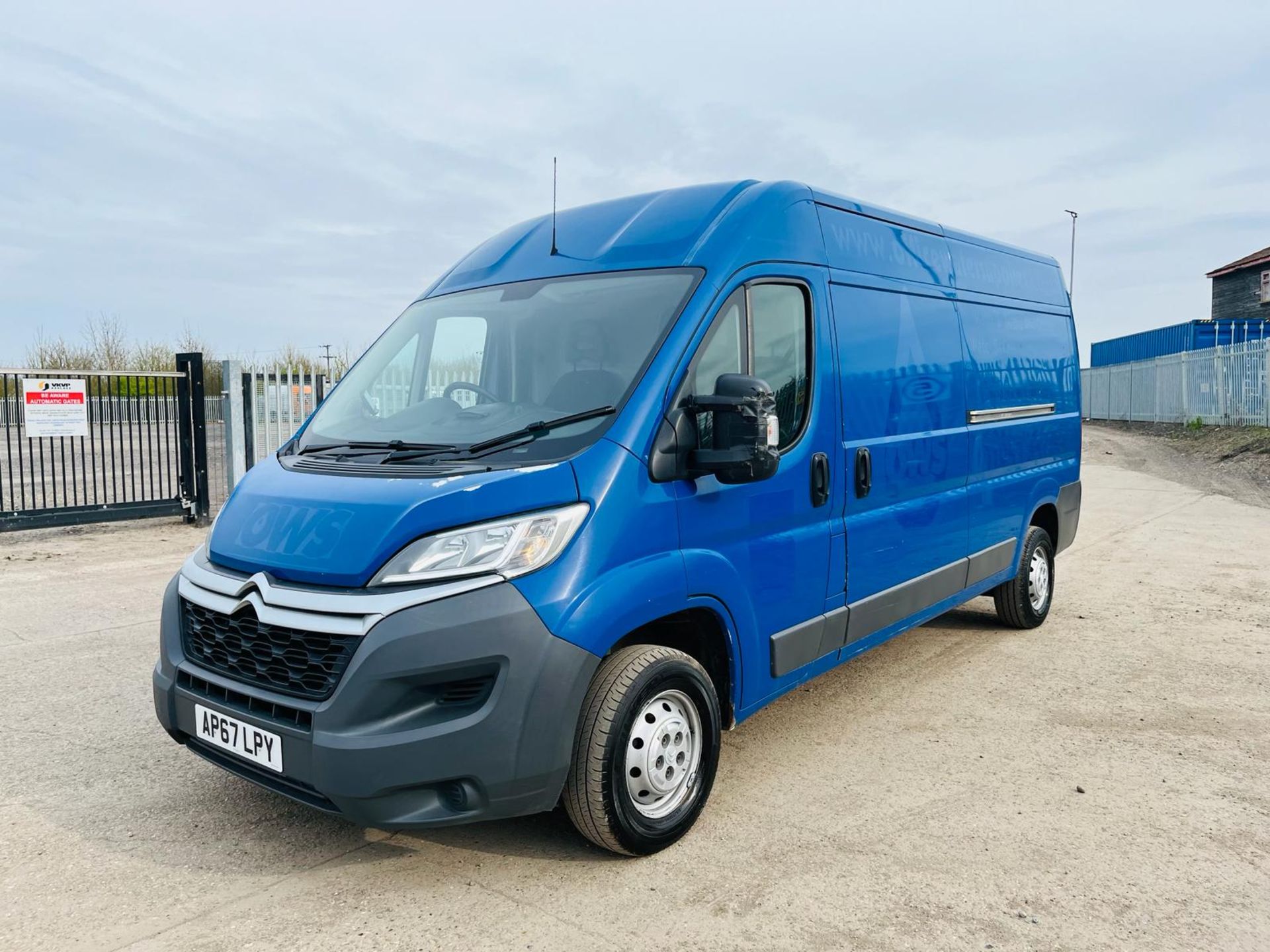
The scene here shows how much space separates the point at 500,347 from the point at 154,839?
227 cm

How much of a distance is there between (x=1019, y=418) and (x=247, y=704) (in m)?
4.94

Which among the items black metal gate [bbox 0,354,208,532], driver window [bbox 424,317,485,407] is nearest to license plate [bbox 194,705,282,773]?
driver window [bbox 424,317,485,407]

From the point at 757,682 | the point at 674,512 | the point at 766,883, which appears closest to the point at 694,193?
the point at 674,512

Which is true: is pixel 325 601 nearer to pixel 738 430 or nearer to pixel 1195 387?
pixel 738 430

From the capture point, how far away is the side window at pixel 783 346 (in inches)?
152

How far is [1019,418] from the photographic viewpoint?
20.1ft

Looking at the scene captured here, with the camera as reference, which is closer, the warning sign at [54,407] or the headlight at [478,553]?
the headlight at [478,553]

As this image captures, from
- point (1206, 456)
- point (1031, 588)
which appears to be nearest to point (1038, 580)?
point (1031, 588)

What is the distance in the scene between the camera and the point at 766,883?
3154 millimetres

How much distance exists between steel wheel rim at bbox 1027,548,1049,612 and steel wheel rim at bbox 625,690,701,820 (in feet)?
12.7

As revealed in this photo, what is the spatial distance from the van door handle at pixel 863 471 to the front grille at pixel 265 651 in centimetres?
241

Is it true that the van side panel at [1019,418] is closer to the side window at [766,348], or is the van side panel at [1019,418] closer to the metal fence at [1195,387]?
the side window at [766,348]

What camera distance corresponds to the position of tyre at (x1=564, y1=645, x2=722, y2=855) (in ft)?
10.2

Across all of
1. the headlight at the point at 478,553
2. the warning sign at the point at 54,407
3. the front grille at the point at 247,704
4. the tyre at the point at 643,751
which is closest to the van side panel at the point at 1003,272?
the tyre at the point at 643,751
